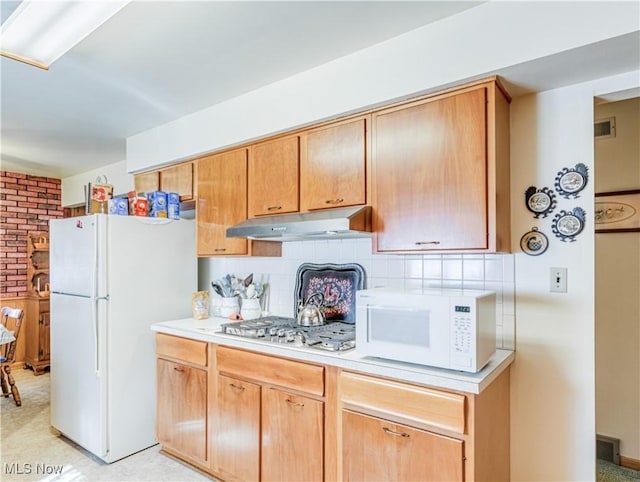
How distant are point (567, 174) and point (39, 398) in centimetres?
468

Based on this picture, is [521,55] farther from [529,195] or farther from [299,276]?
[299,276]

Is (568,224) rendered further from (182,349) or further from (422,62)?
(182,349)

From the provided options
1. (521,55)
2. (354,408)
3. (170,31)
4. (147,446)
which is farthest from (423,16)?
(147,446)

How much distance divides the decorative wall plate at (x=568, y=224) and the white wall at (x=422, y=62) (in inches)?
27.9

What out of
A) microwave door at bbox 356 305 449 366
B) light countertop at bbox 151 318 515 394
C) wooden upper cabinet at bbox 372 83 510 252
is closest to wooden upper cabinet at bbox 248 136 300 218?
wooden upper cabinet at bbox 372 83 510 252

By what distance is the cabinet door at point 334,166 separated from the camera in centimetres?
212

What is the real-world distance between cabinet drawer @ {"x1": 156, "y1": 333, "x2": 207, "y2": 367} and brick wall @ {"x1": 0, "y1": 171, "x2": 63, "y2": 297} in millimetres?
3289

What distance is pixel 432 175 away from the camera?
186 cm

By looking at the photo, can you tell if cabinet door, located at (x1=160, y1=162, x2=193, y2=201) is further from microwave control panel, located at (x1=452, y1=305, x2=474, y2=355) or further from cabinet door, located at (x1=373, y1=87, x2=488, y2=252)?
microwave control panel, located at (x1=452, y1=305, x2=474, y2=355)

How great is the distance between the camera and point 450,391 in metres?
1.54

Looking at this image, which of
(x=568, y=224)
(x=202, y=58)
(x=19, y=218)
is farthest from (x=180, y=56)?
(x=19, y=218)

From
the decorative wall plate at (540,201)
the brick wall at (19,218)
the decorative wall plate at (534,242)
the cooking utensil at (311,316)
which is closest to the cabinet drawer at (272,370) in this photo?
the cooking utensil at (311,316)

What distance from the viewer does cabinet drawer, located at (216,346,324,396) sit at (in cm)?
192

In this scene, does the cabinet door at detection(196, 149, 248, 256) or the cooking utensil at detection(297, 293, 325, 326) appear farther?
the cabinet door at detection(196, 149, 248, 256)
